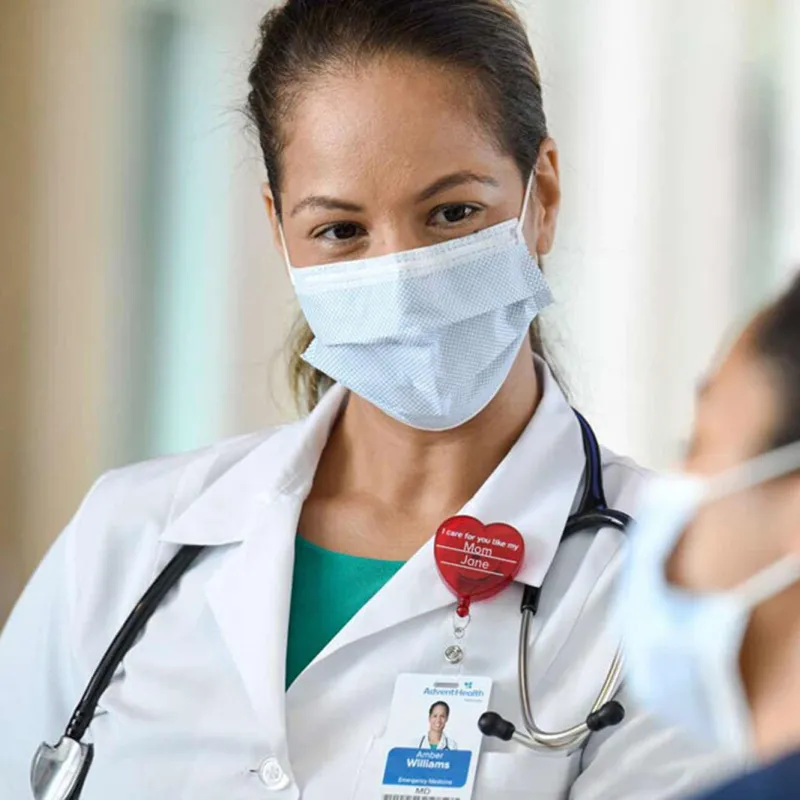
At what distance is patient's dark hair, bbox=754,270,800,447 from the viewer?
67 cm

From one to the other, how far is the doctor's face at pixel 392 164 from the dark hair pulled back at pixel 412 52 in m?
0.02

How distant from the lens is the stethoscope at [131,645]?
1286 mm

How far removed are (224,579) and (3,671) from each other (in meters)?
0.35

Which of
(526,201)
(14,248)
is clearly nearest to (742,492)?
(526,201)

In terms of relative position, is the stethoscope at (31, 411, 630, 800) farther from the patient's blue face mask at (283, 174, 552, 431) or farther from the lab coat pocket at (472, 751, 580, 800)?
the patient's blue face mask at (283, 174, 552, 431)

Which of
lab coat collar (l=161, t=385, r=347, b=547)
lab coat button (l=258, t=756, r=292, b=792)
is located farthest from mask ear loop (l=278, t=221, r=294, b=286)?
lab coat button (l=258, t=756, r=292, b=792)

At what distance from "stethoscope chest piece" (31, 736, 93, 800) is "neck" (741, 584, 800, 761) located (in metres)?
0.92

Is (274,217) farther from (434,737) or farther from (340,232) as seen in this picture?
(434,737)

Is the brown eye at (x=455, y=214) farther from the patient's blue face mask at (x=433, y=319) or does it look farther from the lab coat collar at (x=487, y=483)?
the lab coat collar at (x=487, y=483)

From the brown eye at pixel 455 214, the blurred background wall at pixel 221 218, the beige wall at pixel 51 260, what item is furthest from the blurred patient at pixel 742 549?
the beige wall at pixel 51 260

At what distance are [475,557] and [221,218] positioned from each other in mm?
1295

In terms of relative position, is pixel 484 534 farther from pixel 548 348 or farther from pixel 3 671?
pixel 3 671

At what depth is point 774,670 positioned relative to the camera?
69 cm

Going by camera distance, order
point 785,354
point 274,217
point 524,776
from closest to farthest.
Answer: point 785,354
point 524,776
point 274,217
